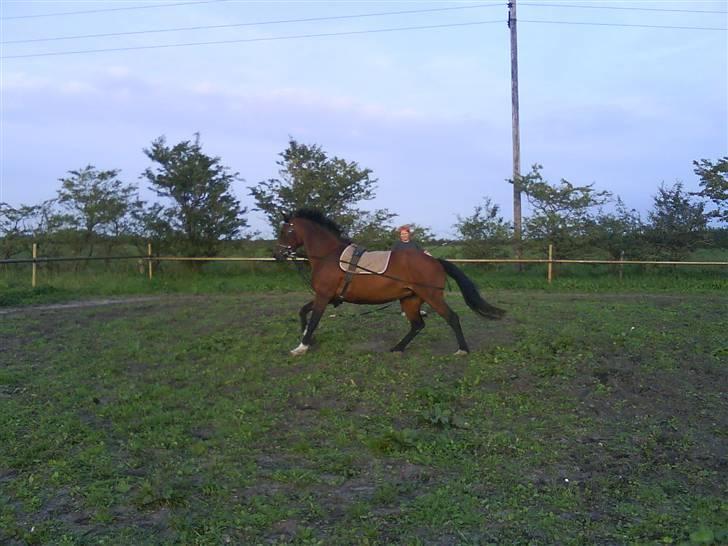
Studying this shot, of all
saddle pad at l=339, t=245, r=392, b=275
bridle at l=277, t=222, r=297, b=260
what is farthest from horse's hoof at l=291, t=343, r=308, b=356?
bridle at l=277, t=222, r=297, b=260

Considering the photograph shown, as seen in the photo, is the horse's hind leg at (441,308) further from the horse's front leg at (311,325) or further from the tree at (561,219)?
the tree at (561,219)

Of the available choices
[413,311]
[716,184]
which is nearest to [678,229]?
[716,184]

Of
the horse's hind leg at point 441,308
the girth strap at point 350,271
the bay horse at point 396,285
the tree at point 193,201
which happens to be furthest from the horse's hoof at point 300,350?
the tree at point 193,201

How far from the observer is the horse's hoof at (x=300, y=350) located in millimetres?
8492

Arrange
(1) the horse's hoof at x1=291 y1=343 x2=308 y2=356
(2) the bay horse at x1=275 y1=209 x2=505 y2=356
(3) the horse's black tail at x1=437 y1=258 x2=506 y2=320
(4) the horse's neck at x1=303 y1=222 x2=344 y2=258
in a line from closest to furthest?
(1) the horse's hoof at x1=291 y1=343 x2=308 y2=356
(2) the bay horse at x1=275 y1=209 x2=505 y2=356
(3) the horse's black tail at x1=437 y1=258 x2=506 y2=320
(4) the horse's neck at x1=303 y1=222 x2=344 y2=258

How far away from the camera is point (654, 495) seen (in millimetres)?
4414

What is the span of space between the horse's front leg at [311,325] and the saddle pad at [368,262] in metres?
0.51

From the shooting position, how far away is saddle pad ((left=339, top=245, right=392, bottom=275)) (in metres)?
8.80

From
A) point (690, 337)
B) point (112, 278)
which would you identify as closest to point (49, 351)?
point (690, 337)

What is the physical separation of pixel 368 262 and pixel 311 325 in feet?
3.51

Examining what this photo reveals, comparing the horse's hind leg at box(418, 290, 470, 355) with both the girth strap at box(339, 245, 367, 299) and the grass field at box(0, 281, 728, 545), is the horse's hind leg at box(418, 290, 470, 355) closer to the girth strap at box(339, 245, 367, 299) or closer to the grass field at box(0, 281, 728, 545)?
the grass field at box(0, 281, 728, 545)

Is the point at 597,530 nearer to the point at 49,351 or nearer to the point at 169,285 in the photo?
A: the point at 49,351

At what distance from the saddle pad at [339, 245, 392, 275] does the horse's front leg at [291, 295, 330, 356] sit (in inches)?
20.1

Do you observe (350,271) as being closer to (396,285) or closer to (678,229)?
(396,285)
